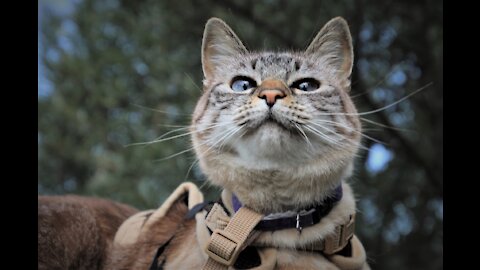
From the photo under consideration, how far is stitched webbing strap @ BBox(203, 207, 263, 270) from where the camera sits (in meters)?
1.61

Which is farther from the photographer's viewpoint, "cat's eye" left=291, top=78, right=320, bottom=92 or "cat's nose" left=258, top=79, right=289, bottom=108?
"cat's eye" left=291, top=78, right=320, bottom=92

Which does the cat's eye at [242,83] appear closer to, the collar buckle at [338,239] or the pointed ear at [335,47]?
the pointed ear at [335,47]

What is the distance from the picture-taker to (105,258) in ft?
7.40

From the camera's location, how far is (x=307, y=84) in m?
1.91

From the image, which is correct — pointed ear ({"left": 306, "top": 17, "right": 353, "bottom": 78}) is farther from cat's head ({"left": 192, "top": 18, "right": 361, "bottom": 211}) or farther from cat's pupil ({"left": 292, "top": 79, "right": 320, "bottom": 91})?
cat's pupil ({"left": 292, "top": 79, "right": 320, "bottom": 91})

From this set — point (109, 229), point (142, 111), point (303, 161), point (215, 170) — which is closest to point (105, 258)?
point (109, 229)

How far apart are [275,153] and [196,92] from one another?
1.59 m

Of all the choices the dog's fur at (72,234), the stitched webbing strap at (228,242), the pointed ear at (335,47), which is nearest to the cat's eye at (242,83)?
the pointed ear at (335,47)

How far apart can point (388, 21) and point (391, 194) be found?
1.30 m

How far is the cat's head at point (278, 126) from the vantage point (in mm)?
1722

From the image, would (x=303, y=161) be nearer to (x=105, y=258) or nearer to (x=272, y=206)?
(x=272, y=206)

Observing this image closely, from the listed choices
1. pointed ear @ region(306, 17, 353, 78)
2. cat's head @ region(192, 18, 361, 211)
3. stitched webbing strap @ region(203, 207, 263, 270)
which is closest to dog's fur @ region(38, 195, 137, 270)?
cat's head @ region(192, 18, 361, 211)

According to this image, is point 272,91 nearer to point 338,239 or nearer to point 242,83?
point 242,83
